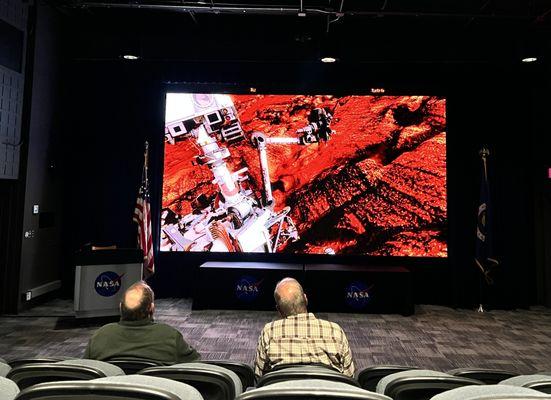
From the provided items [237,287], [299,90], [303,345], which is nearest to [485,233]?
[299,90]

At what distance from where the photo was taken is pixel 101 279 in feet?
17.6

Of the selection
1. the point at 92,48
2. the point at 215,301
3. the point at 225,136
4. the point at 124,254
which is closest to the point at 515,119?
the point at 225,136

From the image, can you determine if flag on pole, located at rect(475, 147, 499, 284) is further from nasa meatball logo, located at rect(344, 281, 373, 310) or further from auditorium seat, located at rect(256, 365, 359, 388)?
auditorium seat, located at rect(256, 365, 359, 388)

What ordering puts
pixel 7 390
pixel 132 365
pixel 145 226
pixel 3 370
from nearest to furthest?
pixel 7 390 → pixel 3 370 → pixel 132 365 → pixel 145 226

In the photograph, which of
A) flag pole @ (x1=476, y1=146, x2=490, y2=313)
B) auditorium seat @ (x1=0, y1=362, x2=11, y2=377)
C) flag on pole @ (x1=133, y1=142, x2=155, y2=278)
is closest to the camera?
auditorium seat @ (x1=0, y1=362, x2=11, y2=377)

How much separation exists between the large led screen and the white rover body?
15 millimetres

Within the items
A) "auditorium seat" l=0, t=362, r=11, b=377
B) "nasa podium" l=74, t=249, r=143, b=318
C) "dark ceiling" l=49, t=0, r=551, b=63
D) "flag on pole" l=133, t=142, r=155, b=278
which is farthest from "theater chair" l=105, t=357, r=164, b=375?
"dark ceiling" l=49, t=0, r=551, b=63

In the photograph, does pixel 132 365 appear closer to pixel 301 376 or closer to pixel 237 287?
pixel 301 376

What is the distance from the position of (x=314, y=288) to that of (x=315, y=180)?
1.60 meters

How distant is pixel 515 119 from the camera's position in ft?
22.7

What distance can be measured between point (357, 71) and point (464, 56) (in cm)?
165

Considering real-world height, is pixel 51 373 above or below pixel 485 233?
below

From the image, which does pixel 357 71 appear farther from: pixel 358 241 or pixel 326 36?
pixel 358 241

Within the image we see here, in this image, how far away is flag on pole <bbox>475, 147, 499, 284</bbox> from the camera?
6406 mm
